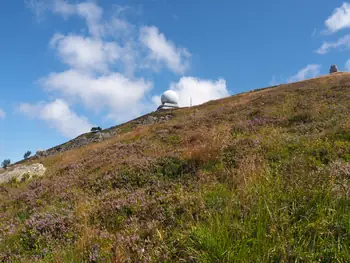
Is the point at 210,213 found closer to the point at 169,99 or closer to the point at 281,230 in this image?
the point at 281,230

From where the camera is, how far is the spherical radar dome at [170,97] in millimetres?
84062

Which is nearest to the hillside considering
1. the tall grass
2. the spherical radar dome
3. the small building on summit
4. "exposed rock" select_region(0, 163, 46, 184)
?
the tall grass

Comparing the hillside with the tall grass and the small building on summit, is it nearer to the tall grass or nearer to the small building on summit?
the tall grass

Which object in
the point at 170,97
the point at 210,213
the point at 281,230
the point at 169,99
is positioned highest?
the point at 170,97

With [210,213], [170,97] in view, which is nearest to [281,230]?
[210,213]

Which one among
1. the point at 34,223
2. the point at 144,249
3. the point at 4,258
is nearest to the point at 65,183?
the point at 34,223

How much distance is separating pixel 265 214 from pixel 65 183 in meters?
8.69

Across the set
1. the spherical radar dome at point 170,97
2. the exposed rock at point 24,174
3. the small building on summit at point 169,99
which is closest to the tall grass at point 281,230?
the exposed rock at point 24,174

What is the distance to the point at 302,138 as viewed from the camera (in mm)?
9000

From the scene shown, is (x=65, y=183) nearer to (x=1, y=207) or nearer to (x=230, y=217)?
(x=1, y=207)

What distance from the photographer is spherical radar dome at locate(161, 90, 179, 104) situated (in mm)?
84062

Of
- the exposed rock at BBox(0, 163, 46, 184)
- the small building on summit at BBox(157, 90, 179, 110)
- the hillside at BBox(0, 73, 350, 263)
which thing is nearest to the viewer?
the hillside at BBox(0, 73, 350, 263)

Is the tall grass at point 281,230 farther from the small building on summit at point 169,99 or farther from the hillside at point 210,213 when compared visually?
the small building on summit at point 169,99

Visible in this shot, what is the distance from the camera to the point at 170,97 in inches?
3314
